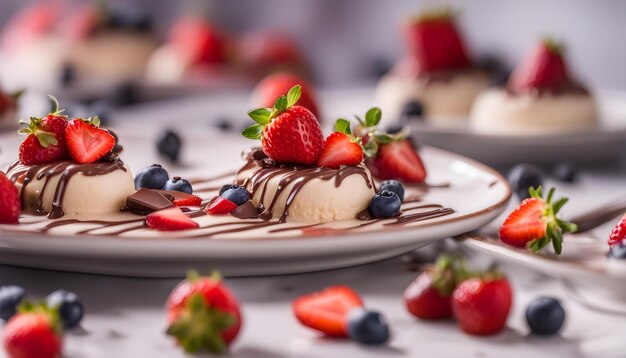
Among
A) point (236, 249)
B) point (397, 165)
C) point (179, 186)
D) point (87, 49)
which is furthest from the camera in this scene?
point (87, 49)

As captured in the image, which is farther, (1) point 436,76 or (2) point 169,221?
(1) point 436,76

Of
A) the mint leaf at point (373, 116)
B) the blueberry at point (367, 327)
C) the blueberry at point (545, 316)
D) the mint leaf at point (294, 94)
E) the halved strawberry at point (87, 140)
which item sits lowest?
the blueberry at point (545, 316)

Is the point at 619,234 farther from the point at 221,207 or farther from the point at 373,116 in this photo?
the point at 221,207

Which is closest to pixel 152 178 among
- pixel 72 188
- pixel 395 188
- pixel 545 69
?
pixel 72 188

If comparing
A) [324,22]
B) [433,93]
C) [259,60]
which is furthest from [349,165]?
[324,22]

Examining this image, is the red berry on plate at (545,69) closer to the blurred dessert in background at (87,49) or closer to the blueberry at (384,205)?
the blueberry at (384,205)

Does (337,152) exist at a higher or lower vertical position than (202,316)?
higher

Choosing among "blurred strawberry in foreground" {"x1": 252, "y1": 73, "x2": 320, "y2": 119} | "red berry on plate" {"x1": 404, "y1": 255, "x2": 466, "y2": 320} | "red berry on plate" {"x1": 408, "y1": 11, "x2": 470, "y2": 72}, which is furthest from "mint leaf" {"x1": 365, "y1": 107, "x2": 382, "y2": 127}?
"red berry on plate" {"x1": 408, "y1": 11, "x2": 470, "y2": 72}

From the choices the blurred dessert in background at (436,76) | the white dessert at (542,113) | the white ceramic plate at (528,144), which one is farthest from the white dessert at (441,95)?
the white ceramic plate at (528,144)
